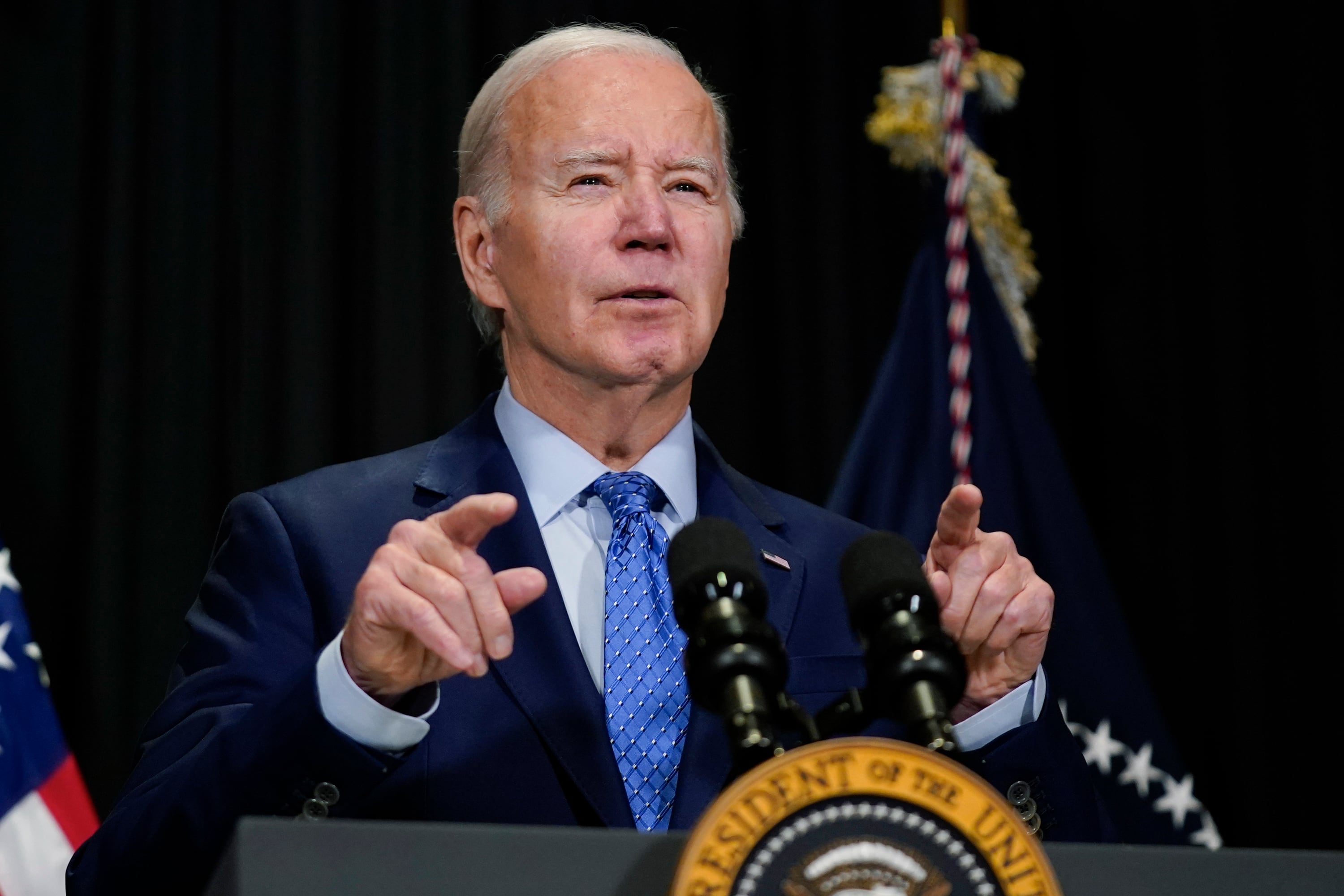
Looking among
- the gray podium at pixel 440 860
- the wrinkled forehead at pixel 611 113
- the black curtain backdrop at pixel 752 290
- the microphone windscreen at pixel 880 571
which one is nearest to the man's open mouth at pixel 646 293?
the wrinkled forehead at pixel 611 113

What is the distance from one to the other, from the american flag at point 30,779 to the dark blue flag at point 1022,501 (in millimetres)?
1396

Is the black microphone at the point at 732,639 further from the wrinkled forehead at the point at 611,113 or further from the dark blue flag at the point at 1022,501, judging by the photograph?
the dark blue flag at the point at 1022,501

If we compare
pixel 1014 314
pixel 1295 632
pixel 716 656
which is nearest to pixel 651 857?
pixel 716 656

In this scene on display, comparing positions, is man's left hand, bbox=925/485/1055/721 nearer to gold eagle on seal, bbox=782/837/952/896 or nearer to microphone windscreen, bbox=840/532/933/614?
microphone windscreen, bbox=840/532/933/614

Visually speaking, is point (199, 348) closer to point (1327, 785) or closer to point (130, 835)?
point (130, 835)

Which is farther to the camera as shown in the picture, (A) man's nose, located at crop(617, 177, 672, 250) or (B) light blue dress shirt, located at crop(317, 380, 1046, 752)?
(A) man's nose, located at crop(617, 177, 672, 250)

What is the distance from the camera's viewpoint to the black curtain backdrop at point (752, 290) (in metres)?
2.70

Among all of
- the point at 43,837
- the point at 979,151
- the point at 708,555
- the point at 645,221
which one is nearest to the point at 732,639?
the point at 708,555

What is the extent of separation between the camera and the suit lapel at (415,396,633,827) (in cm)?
147

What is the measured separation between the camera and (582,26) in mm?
2051

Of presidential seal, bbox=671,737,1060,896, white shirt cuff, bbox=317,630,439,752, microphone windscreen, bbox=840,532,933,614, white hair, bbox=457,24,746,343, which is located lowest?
white shirt cuff, bbox=317,630,439,752

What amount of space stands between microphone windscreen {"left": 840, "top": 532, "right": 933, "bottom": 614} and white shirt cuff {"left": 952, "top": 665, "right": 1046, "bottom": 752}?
0.31 meters

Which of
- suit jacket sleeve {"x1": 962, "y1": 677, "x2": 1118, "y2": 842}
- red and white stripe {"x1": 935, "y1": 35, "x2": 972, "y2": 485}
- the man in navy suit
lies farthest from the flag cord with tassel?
suit jacket sleeve {"x1": 962, "y1": 677, "x2": 1118, "y2": 842}

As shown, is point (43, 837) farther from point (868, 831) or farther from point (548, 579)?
point (868, 831)
